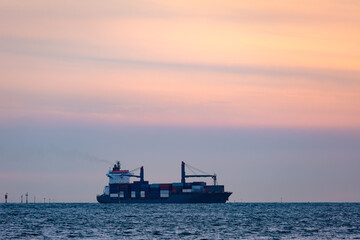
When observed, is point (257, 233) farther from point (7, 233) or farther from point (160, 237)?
point (7, 233)

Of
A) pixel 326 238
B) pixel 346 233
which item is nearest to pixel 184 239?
pixel 326 238

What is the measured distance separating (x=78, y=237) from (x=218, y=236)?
15825 millimetres

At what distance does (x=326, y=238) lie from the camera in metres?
67.1

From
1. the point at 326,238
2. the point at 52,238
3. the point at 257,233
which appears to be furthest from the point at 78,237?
the point at 326,238

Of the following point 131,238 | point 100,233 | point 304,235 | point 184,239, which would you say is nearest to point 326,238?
point 304,235

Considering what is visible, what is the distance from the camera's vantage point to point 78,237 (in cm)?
6831

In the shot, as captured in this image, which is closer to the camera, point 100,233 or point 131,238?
point 131,238

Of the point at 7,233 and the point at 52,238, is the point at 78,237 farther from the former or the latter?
the point at 7,233

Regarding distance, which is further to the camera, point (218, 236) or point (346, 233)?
point (346, 233)

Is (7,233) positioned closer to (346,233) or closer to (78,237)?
(78,237)

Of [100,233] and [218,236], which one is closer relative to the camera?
[218,236]

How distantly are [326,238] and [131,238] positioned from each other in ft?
70.4

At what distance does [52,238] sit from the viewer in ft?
221

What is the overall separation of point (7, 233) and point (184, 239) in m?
23.2
